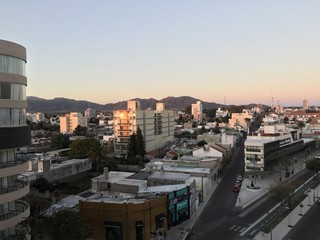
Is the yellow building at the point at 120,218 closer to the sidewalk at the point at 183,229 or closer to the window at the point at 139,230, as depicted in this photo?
the window at the point at 139,230

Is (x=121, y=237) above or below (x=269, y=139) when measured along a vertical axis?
below

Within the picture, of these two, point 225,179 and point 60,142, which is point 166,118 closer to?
point 60,142

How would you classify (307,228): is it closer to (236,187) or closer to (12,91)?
(236,187)

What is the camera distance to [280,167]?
66.6 m

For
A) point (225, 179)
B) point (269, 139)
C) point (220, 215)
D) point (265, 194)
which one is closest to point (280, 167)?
point (269, 139)

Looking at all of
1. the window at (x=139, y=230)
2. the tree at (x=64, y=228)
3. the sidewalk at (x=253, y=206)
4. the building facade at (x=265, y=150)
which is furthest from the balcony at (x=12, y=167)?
the building facade at (x=265, y=150)

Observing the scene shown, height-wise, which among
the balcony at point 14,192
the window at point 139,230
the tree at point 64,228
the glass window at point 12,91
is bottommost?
the window at point 139,230

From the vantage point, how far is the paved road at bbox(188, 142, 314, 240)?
33.7 meters

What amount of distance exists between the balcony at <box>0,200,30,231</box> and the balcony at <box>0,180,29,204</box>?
1054 millimetres

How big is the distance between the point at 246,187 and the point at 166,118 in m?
56.8

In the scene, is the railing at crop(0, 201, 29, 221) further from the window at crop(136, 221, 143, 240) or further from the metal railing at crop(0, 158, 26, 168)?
the window at crop(136, 221, 143, 240)

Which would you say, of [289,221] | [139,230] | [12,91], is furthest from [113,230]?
[289,221]

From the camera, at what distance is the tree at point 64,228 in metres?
23.2

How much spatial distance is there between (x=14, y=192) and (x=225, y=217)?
2543 centimetres
